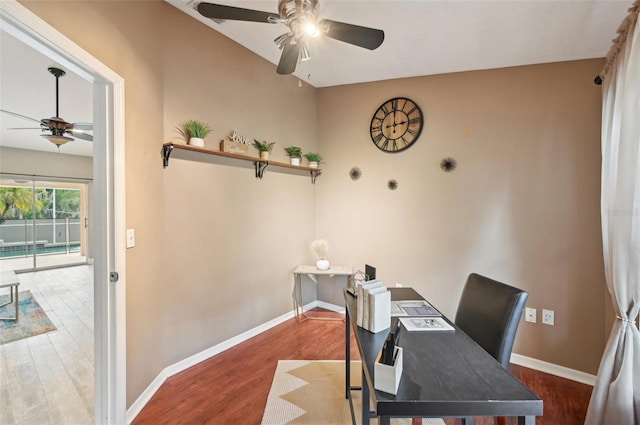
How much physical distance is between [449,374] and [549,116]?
8.49 ft

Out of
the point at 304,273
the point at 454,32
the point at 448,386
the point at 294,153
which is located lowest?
the point at 304,273

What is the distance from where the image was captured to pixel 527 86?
261cm

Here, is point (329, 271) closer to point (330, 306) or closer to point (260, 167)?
point (330, 306)

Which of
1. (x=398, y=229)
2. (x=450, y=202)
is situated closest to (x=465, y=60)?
(x=450, y=202)

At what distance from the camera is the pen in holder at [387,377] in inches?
34.7

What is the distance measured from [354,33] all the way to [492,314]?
1.71m

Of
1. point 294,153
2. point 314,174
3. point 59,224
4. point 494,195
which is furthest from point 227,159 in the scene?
point 59,224

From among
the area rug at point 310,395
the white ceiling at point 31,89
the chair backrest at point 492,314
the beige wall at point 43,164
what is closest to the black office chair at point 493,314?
the chair backrest at point 492,314

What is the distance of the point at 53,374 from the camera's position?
2299mm

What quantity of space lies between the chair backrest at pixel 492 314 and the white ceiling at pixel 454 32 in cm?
186

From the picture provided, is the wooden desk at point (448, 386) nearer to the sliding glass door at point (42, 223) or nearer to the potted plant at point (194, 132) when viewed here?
the potted plant at point (194, 132)

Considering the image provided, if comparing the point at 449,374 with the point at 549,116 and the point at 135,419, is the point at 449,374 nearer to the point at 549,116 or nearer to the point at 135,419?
the point at 135,419

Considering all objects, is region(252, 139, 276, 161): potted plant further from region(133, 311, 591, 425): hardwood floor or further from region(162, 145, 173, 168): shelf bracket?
region(133, 311, 591, 425): hardwood floor

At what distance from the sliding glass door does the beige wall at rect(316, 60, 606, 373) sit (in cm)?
716
